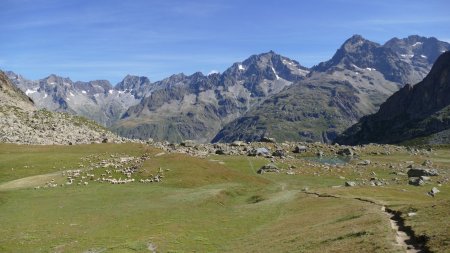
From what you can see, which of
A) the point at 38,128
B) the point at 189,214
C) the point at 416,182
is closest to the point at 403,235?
the point at 189,214

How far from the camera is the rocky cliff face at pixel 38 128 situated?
148m

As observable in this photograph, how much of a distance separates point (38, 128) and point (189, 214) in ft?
375

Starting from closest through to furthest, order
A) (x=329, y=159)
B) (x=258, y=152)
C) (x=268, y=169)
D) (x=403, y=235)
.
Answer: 1. (x=403, y=235)
2. (x=268, y=169)
3. (x=258, y=152)
4. (x=329, y=159)

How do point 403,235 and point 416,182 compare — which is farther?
point 416,182

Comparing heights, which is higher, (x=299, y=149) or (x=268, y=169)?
(x=299, y=149)

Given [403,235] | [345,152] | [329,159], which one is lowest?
[329,159]

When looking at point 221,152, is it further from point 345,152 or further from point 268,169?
point 345,152

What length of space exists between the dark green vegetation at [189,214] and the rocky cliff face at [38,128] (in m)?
41.3

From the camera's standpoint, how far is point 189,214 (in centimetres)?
6366

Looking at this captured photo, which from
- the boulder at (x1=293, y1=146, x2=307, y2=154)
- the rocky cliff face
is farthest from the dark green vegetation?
the boulder at (x1=293, y1=146, x2=307, y2=154)

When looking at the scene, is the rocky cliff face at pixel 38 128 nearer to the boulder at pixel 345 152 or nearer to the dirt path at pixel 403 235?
the boulder at pixel 345 152

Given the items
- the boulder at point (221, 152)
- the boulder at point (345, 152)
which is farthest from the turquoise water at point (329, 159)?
the boulder at point (221, 152)

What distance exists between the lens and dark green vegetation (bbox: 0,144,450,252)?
142 feet

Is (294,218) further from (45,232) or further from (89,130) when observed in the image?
(89,130)
